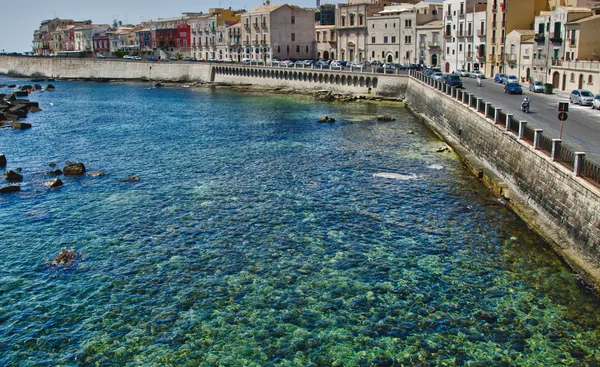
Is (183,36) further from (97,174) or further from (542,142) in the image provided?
(542,142)

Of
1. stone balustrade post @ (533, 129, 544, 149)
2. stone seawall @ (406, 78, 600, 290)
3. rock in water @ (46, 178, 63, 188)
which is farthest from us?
rock in water @ (46, 178, 63, 188)

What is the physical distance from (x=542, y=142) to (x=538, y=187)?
8.79 feet

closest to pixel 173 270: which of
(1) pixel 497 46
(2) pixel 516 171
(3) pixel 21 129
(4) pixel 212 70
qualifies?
(2) pixel 516 171

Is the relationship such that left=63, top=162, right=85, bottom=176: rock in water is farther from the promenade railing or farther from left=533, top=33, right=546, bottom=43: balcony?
left=533, top=33, right=546, bottom=43: balcony

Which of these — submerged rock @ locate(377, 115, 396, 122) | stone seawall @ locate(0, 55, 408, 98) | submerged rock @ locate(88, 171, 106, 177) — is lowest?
submerged rock @ locate(88, 171, 106, 177)

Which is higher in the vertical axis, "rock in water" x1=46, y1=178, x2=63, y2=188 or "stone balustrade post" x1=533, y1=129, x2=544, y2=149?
"stone balustrade post" x1=533, y1=129, x2=544, y2=149

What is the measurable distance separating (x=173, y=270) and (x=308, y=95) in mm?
78659

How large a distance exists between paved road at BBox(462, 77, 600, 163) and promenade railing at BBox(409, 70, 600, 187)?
2134 millimetres

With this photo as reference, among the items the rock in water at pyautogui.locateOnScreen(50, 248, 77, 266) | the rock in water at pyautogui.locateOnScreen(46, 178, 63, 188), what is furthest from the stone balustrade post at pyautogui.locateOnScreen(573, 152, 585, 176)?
the rock in water at pyautogui.locateOnScreen(46, 178, 63, 188)

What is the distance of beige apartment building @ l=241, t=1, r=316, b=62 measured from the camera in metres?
139

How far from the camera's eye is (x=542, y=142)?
3038cm

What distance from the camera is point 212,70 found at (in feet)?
417

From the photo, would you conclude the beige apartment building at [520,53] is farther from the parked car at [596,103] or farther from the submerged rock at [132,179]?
the submerged rock at [132,179]

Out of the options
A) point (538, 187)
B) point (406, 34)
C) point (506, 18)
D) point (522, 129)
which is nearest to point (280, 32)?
point (406, 34)
